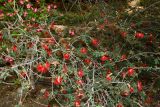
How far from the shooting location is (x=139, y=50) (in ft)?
13.6

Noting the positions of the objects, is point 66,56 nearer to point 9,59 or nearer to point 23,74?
point 23,74

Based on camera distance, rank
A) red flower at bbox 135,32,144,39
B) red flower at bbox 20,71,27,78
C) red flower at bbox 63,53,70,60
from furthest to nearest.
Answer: red flower at bbox 135,32,144,39
red flower at bbox 63,53,70,60
red flower at bbox 20,71,27,78

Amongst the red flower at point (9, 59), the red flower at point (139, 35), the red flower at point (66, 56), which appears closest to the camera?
the red flower at point (66, 56)

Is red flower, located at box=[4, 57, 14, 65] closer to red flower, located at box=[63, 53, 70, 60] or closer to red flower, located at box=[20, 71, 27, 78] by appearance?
red flower, located at box=[20, 71, 27, 78]

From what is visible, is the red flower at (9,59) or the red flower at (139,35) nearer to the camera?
the red flower at (9,59)

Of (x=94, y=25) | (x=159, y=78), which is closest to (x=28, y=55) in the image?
(x=94, y=25)

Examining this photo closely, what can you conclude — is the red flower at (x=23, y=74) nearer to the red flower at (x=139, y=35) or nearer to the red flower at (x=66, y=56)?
the red flower at (x=66, y=56)

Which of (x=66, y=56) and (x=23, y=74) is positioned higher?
(x=66, y=56)

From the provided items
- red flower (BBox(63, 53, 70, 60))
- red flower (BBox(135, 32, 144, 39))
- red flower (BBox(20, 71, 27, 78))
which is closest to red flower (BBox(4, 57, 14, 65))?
red flower (BBox(20, 71, 27, 78))

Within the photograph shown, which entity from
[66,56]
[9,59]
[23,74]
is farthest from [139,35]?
[9,59]

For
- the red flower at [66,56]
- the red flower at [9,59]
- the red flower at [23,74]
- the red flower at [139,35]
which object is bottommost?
the red flower at [23,74]

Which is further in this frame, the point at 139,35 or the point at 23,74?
the point at 139,35

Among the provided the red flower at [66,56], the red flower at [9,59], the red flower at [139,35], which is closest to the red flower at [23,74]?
the red flower at [9,59]

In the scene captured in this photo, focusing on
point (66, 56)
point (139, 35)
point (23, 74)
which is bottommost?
point (23, 74)
